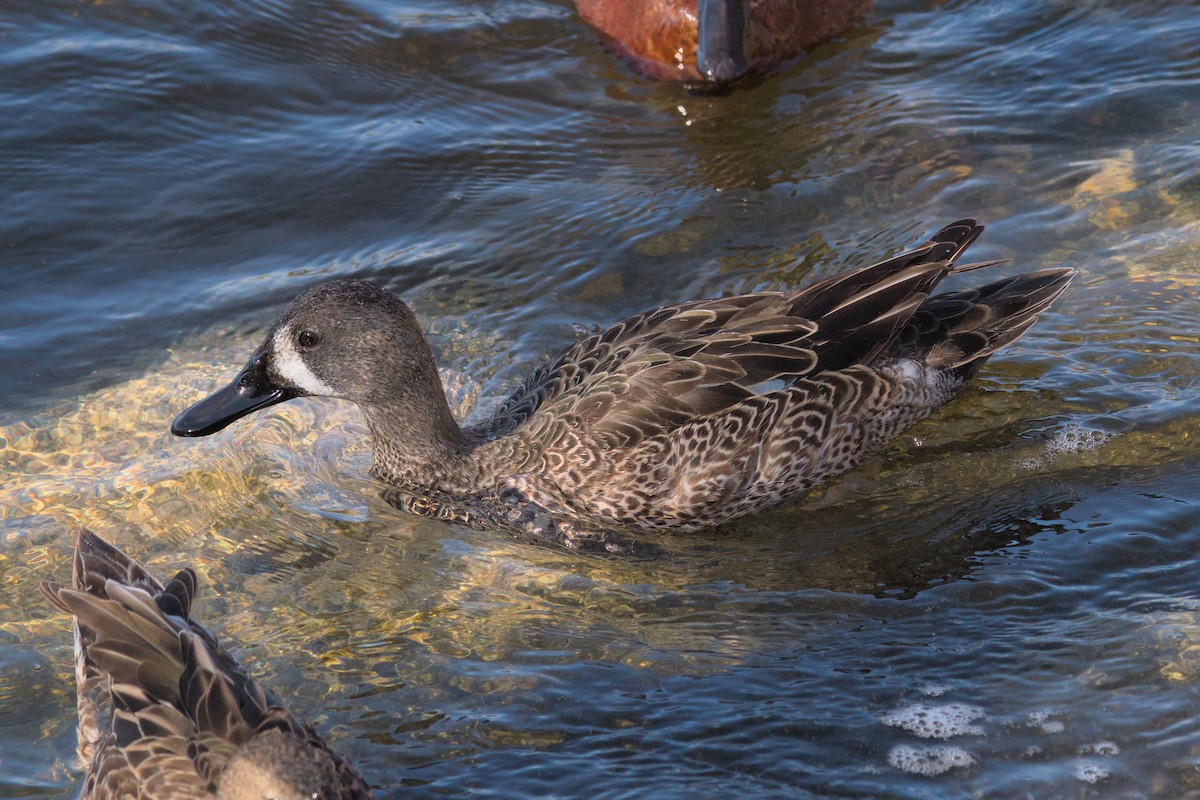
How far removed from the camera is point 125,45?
9398 millimetres

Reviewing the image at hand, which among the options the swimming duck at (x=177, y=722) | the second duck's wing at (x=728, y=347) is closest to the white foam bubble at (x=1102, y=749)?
the second duck's wing at (x=728, y=347)

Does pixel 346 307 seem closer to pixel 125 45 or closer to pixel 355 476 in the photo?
pixel 355 476

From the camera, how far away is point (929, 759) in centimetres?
439

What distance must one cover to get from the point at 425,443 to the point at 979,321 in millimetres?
2554

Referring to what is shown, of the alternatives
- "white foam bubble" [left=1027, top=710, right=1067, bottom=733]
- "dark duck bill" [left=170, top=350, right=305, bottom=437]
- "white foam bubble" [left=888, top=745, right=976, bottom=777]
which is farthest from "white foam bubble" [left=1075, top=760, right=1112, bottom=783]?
"dark duck bill" [left=170, top=350, right=305, bottom=437]

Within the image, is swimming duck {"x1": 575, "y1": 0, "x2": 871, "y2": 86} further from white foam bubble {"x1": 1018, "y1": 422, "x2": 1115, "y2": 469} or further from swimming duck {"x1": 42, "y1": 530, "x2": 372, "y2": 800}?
swimming duck {"x1": 42, "y1": 530, "x2": 372, "y2": 800}

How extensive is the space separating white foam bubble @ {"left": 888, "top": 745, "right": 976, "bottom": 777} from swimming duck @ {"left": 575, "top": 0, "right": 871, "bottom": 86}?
17.9 feet

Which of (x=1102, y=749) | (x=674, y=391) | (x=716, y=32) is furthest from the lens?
(x=716, y=32)

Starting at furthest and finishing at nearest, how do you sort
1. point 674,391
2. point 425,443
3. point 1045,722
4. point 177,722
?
point 425,443, point 674,391, point 1045,722, point 177,722

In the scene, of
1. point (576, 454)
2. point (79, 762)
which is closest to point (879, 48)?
point (576, 454)

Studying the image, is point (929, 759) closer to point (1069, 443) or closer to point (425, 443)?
point (1069, 443)

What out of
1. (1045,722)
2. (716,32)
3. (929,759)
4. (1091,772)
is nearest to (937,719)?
(929,759)

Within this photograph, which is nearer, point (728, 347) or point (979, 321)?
point (728, 347)

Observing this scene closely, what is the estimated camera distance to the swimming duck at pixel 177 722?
153 inches
